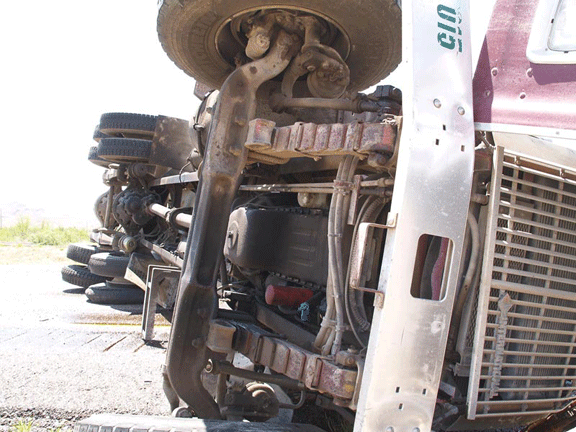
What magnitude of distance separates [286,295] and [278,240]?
0.39 metres

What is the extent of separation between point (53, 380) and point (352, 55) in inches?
106

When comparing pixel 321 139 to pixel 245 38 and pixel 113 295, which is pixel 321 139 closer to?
pixel 245 38

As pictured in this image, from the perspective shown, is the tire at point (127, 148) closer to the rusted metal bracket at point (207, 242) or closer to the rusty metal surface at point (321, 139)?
the rusted metal bracket at point (207, 242)

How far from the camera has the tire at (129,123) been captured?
20.8ft

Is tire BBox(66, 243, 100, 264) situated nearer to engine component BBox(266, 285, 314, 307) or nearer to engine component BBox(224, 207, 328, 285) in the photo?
engine component BBox(224, 207, 328, 285)

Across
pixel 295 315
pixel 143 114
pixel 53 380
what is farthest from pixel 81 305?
pixel 295 315

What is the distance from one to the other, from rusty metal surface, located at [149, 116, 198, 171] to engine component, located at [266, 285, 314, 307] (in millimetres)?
3484

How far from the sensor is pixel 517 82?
1.79 meters

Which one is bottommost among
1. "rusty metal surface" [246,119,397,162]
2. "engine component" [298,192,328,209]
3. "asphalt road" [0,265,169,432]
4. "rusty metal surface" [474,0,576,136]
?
"asphalt road" [0,265,169,432]

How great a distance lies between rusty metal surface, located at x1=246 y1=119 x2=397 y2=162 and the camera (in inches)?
74.1

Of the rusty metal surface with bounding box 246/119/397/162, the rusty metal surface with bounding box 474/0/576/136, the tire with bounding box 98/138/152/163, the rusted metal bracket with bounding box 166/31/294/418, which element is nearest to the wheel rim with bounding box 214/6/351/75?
the rusted metal bracket with bounding box 166/31/294/418

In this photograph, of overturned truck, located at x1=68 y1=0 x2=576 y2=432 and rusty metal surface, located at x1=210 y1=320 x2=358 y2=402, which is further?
rusty metal surface, located at x1=210 y1=320 x2=358 y2=402

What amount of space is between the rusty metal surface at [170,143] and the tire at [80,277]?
2.20m

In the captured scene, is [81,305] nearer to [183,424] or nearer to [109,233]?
[109,233]
